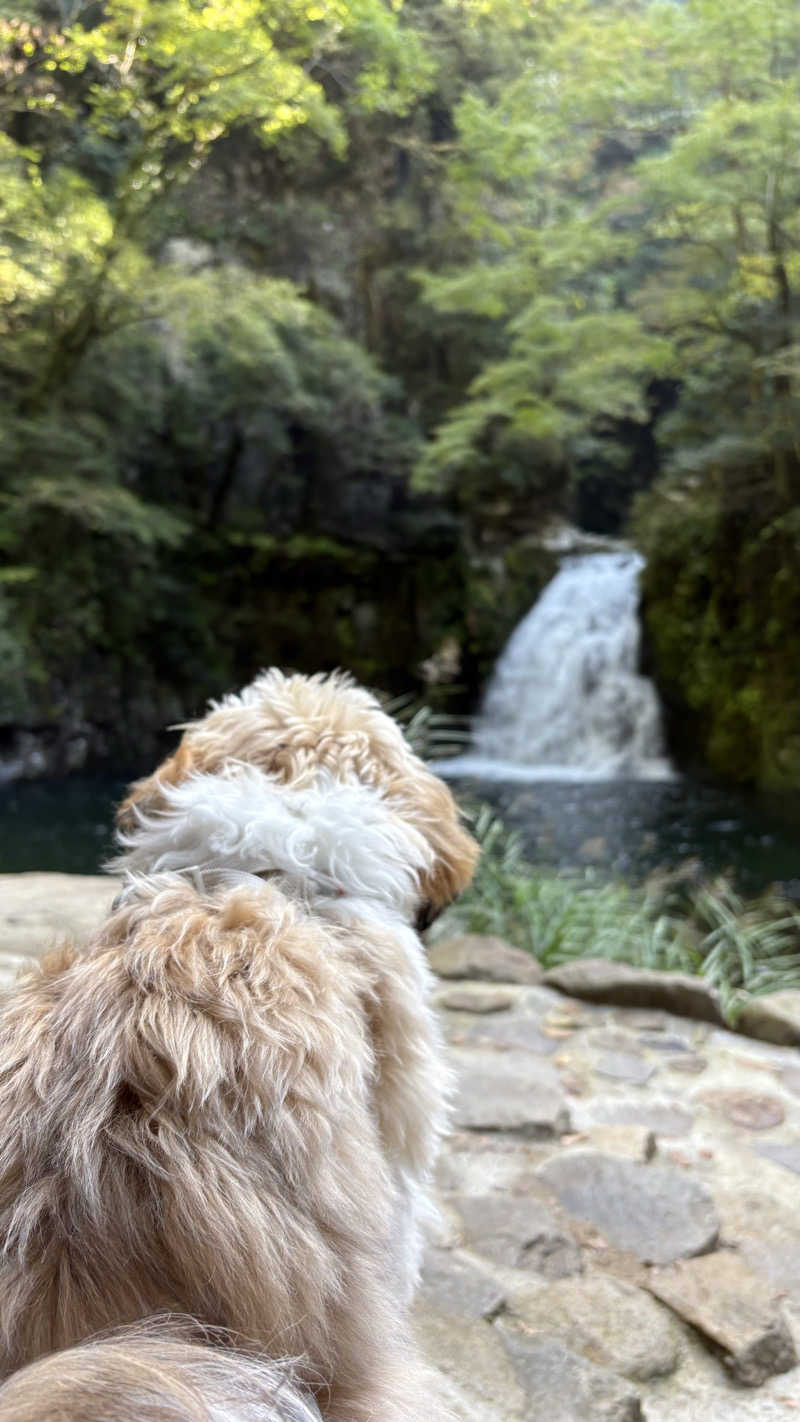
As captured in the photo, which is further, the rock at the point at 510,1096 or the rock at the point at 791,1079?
the rock at the point at 791,1079

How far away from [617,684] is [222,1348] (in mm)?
10460

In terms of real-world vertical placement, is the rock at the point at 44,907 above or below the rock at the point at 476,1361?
above

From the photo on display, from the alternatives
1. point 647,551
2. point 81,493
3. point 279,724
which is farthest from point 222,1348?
point 647,551

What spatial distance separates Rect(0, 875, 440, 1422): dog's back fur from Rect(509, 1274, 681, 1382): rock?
73 cm

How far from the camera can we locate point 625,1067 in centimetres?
237

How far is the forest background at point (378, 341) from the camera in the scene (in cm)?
782

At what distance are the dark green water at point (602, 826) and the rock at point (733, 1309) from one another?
522cm

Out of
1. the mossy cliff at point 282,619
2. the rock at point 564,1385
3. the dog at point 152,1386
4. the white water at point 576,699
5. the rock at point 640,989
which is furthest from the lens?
the mossy cliff at point 282,619

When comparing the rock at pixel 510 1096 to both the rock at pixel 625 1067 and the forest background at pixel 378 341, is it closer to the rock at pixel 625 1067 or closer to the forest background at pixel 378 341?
the rock at pixel 625 1067

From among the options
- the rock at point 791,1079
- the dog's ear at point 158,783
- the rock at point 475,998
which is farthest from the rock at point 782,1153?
the dog's ear at point 158,783

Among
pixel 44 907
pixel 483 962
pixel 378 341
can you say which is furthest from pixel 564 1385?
pixel 378 341

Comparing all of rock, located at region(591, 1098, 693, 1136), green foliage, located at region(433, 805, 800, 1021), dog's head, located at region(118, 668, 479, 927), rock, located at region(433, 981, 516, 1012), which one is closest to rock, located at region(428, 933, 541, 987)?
rock, located at region(433, 981, 516, 1012)

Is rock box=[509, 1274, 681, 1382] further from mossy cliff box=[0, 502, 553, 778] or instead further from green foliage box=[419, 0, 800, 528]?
mossy cliff box=[0, 502, 553, 778]

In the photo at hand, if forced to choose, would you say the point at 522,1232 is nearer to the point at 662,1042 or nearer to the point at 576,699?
the point at 662,1042
